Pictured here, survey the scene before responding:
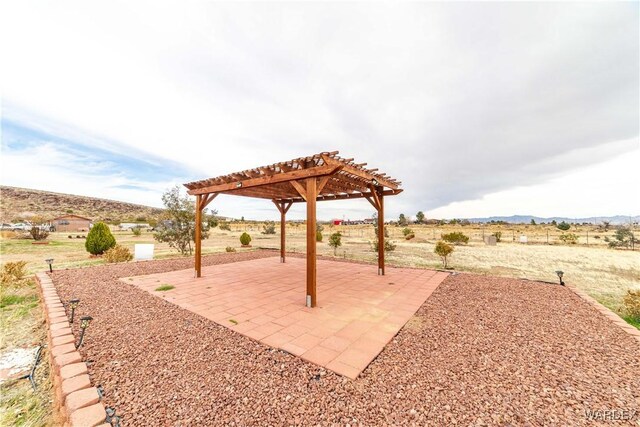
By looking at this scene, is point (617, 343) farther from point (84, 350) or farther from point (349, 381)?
point (84, 350)

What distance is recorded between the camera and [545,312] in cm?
435

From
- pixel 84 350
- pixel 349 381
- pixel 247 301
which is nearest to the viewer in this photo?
pixel 349 381

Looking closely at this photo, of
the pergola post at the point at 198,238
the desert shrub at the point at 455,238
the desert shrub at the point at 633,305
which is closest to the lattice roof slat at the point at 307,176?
the pergola post at the point at 198,238

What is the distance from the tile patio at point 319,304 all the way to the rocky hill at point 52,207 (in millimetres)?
51327

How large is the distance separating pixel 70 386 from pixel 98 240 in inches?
483

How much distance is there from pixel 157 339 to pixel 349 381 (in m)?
2.74

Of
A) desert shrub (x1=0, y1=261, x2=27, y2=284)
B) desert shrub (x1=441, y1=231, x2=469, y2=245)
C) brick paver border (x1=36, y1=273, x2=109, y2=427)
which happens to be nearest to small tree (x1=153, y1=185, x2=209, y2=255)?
desert shrub (x1=0, y1=261, x2=27, y2=284)

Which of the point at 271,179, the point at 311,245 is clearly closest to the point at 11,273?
the point at 271,179

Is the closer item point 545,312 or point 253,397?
point 253,397

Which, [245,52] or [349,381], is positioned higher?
[245,52]

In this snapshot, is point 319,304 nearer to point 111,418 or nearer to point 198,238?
point 111,418

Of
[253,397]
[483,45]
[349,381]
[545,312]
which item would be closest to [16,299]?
[253,397]

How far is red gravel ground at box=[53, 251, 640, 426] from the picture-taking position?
200cm

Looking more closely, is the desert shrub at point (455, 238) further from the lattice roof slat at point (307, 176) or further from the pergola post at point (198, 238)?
the pergola post at point (198, 238)
